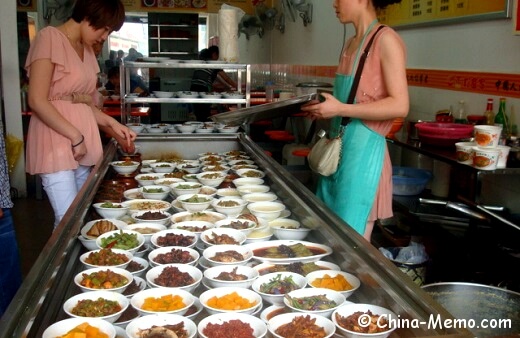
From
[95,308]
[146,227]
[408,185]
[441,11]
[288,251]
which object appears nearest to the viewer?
[95,308]

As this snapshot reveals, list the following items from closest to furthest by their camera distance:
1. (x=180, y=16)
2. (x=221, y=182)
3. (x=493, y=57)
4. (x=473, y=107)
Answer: (x=221, y=182), (x=493, y=57), (x=473, y=107), (x=180, y=16)

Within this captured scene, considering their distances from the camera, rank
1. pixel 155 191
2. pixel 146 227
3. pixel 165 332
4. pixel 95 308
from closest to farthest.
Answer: pixel 165 332 → pixel 95 308 → pixel 146 227 → pixel 155 191

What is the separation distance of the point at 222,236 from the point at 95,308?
63 centimetres

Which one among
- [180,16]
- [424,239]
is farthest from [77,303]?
[180,16]

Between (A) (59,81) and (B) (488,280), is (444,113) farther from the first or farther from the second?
(A) (59,81)

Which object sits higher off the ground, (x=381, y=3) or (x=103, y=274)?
(x=381, y=3)

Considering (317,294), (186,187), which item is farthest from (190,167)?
(317,294)

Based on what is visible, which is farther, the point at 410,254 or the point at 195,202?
the point at 410,254

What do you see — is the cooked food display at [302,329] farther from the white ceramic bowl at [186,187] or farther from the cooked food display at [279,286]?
the white ceramic bowl at [186,187]

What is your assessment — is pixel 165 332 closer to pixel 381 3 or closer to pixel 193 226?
pixel 193 226

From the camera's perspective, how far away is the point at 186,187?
2.74 metres

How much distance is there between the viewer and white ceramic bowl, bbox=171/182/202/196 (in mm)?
2672

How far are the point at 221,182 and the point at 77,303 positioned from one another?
1526 mm

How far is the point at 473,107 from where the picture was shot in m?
3.47
